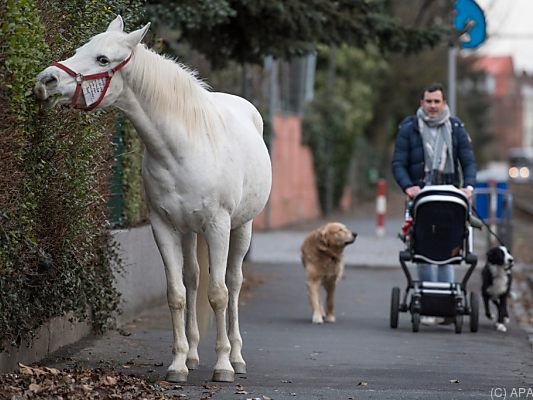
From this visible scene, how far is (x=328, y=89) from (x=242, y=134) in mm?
30212

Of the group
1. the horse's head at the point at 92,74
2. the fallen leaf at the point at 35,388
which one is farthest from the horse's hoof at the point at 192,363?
the horse's head at the point at 92,74

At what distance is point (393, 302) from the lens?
38.8 ft

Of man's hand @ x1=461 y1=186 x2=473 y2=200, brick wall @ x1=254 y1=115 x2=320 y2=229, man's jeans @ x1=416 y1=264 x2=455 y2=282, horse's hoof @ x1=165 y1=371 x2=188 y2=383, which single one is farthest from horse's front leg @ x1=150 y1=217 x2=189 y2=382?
brick wall @ x1=254 y1=115 x2=320 y2=229

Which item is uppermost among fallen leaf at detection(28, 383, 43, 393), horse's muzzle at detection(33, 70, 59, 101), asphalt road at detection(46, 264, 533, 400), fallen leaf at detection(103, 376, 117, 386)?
horse's muzzle at detection(33, 70, 59, 101)

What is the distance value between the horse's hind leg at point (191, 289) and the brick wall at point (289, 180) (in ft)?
63.7

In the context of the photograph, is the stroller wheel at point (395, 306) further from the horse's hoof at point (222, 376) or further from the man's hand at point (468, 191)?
the horse's hoof at point (222, 376)

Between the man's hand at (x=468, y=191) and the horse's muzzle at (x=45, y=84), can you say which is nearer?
the horse's muzzle at (x=45, y=84)

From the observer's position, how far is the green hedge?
7.12m

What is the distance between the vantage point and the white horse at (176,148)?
772 cm

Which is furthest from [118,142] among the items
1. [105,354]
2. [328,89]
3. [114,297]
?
[328,89]

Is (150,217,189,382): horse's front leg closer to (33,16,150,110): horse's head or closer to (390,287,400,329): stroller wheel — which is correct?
(33,16,150,110): horse's head

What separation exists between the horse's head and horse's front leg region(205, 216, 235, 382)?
43.2 inches

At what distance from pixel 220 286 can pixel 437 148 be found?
395 centimetres

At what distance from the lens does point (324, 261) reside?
41.1 feet
